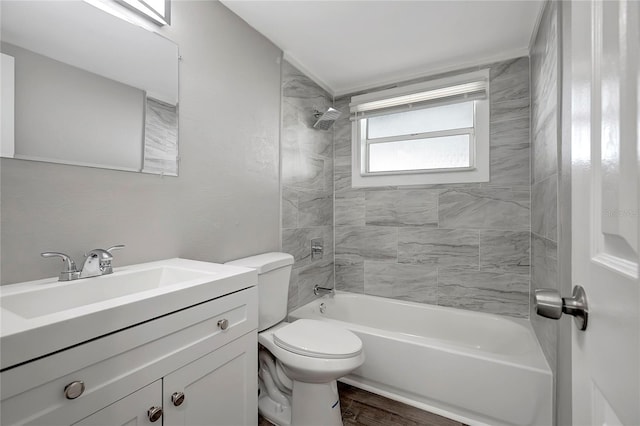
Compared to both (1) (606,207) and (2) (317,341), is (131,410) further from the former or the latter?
(1) (606,207)

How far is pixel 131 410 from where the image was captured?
78cm

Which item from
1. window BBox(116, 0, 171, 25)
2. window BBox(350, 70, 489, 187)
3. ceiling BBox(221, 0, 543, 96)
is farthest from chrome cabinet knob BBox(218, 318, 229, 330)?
window BBox(350, 70, 489, 187)

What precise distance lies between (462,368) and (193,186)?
1.83 meters

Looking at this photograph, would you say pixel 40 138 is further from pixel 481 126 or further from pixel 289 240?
pixel 481 126

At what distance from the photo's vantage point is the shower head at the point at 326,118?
7.63 feet

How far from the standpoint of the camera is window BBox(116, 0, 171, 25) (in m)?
1.24

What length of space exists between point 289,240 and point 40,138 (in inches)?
59.3

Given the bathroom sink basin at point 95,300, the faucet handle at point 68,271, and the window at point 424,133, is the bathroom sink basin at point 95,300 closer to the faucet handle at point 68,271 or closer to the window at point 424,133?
the faucet handle at point 68,271

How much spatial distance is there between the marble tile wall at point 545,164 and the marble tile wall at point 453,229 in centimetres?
12

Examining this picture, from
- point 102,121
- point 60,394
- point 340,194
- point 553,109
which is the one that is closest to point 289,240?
point 340,194

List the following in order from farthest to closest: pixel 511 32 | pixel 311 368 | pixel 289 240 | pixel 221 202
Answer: pixel 289 240, pixel 511 32, pixel 221 202, pixel 311 368

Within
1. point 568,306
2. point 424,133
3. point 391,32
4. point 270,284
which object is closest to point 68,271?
point 270,284

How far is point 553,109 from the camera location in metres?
1.38

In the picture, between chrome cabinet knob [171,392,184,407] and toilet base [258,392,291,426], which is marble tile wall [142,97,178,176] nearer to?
chrome cabinet knob [171,392,184,407]
